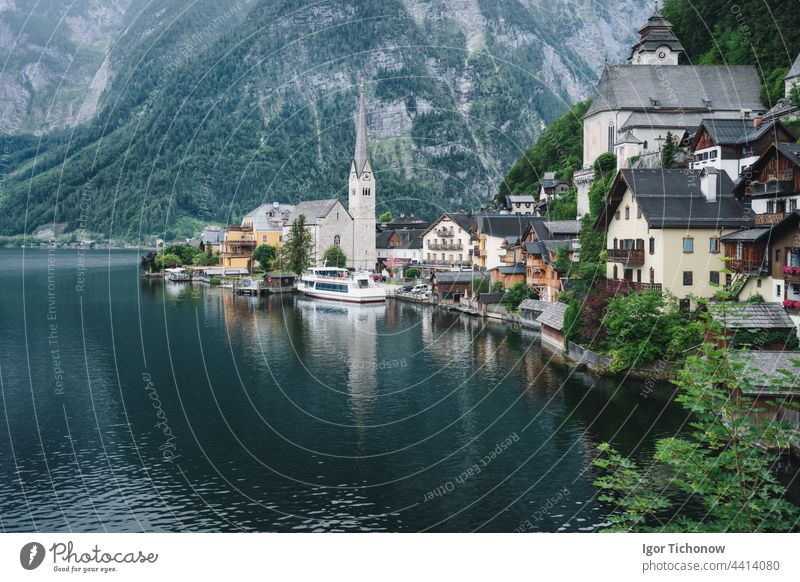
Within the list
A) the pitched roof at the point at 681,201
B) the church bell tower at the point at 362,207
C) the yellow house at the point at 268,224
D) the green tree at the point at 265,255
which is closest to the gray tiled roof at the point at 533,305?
the pitched roof at the point at 681,201

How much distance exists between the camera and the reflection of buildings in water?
103 feet

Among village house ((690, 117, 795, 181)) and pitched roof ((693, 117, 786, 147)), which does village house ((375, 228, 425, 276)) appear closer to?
pitched roof ((693, 117, 786, 147))

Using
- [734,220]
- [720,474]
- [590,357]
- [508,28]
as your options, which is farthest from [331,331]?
[508,28]

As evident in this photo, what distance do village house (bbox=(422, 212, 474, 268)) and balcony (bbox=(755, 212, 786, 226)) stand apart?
44.7 m

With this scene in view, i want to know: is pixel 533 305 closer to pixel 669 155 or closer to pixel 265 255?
pixel 669 155

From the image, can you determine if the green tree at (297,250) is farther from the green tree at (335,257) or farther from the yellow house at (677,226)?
the yellow house at (677,226)

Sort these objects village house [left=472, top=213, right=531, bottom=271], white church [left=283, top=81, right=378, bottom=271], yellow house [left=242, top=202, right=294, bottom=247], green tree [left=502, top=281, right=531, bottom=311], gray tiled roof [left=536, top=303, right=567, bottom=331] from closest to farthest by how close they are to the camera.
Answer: gray tiled roof [left=536, top=303, right=567, bottom=331] → green tree [left=502, top=281, right=531, bottom=311] → village house [left=472, top=213, right=531, bottom=271] → white church [left=283, top=81, right=378, bottom=271] → yellow house [left=242, top=202, right=294, bottom=247]

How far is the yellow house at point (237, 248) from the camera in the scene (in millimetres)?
102188

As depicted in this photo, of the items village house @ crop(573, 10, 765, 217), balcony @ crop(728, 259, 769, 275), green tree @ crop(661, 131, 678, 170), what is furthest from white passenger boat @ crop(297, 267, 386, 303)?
balcony @ crop(728, 259, 769, 275)

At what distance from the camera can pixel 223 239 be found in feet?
347

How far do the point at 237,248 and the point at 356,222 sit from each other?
16247 mm

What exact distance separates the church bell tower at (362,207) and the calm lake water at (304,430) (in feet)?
169

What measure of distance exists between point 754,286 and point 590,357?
7.63m
